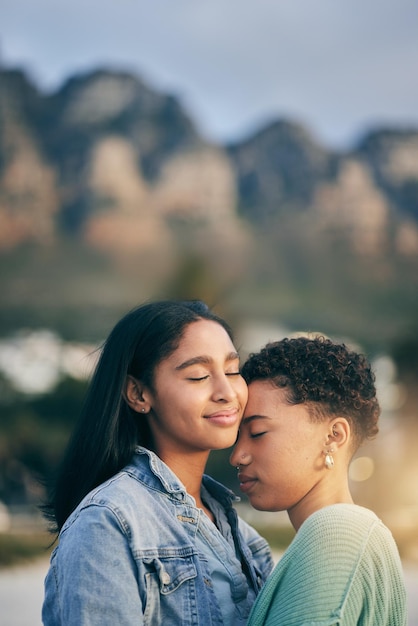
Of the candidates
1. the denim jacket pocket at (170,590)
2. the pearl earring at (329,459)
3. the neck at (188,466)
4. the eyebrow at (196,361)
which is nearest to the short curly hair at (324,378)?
the pearl earring at (329,459)

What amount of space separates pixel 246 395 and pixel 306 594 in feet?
2.34

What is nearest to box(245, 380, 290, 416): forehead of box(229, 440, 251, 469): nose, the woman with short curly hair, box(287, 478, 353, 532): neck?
the woman with short curly hair

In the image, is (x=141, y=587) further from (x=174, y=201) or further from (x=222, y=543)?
(x=174, y=201)

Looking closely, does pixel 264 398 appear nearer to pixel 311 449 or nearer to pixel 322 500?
pixel 311 449

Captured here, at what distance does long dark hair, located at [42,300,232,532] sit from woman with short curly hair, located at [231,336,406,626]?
13.0 inches

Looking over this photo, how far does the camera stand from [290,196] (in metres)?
61.0

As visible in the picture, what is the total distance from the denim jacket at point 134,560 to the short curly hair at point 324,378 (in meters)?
0.47

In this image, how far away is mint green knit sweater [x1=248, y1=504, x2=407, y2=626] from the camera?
213 cm

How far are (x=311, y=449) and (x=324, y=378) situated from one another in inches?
8.8

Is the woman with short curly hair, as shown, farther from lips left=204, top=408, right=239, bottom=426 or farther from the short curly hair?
lips left=204, top=408, right=239, bottom=426

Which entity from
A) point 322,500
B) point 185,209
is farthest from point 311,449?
point 185,209

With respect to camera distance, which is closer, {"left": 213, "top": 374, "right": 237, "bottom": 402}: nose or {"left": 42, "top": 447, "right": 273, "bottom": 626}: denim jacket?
{"left": 42, "top": 447, "right": 273, "bottom": 626}: denim jacket

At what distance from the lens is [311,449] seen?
257 cm

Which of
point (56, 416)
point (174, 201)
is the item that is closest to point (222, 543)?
point (56, 416)
